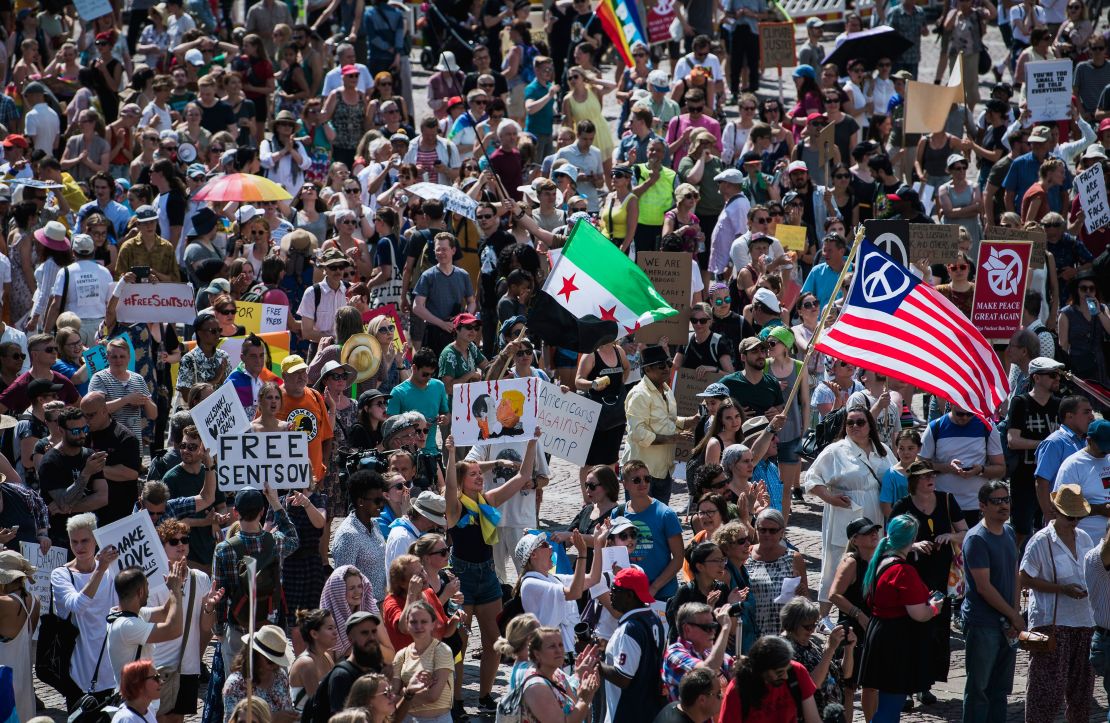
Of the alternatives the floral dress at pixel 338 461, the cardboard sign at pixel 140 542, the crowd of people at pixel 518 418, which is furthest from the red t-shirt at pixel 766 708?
the floral dress at pixel 338 461

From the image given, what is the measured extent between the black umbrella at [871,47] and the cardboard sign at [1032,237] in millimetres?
6538

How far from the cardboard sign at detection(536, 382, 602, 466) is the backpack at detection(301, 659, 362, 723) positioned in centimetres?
384

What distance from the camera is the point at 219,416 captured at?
39.4 ft

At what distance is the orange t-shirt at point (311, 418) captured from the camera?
12.6 metres

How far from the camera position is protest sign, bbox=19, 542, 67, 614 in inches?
442

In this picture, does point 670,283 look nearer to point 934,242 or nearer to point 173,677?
point 934,242

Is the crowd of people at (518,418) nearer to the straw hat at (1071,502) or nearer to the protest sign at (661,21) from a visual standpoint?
the straw hat at (1071,502)

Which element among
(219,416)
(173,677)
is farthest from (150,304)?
(173,677)

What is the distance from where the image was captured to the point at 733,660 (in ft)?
31.6

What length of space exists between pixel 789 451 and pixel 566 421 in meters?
2.15

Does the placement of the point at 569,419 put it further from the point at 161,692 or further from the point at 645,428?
the point at 161,692

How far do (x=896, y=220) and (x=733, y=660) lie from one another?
7.40 meters

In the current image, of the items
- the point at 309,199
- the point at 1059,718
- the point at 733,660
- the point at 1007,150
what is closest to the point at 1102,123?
the point at 1007,150

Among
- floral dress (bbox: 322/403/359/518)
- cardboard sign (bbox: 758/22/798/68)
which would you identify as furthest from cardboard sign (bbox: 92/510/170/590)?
cardboard sign (bbox: 758/22/798/68)
